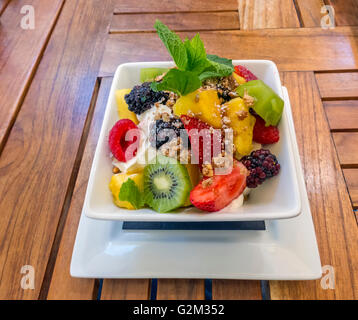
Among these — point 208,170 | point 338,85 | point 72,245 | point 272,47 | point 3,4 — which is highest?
point 3,4

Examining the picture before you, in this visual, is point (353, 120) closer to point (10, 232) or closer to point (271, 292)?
point (271, 292)

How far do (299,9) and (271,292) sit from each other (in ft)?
4.15

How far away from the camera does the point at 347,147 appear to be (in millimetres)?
968

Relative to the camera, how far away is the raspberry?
0.84 meters

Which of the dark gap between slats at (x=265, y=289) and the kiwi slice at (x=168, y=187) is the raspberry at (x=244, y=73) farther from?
the dark gap between slats at (x=265, y=289)

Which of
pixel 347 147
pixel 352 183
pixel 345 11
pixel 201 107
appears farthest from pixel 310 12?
pixel 201 107

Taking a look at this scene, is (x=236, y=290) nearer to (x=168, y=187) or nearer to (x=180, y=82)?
(x=168, y=187)

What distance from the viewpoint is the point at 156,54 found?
1.24m

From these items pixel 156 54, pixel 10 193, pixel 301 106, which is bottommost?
pixel 10 193

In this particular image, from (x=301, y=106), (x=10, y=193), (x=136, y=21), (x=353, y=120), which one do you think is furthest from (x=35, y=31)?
(x=353, y=120)

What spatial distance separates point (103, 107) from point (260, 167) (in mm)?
680

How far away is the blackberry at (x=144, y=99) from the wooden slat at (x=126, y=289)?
0.46m

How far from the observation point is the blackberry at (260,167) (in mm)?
700

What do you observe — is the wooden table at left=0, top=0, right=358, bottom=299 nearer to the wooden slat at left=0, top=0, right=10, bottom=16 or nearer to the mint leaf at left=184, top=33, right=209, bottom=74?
the wooden slat at left=0, top=0, right=10, bottom=16
